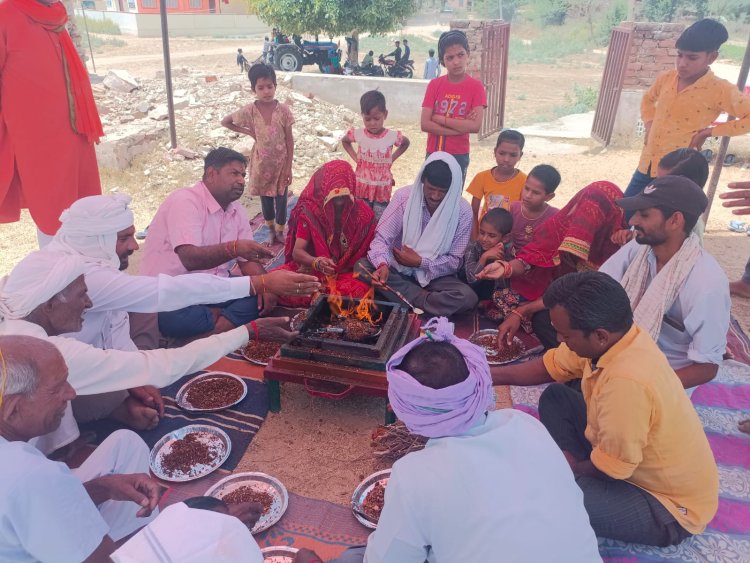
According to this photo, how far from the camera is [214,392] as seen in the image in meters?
3.97

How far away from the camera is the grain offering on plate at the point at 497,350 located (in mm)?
4418

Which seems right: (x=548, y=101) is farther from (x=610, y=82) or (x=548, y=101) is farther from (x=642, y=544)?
(x=642, y=544)

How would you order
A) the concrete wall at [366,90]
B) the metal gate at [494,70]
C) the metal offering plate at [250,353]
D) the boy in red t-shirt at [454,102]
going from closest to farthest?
the metal offering plate at [250,353], the boy in red t-shirt at [454,102], the metal gate at [494,70], the concrete wall at [366,90]

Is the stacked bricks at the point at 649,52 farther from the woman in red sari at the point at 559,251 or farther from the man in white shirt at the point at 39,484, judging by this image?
the man in white shirt at the point at 39,484

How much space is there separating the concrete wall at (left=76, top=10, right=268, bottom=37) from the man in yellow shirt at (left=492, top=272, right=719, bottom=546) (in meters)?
36.7

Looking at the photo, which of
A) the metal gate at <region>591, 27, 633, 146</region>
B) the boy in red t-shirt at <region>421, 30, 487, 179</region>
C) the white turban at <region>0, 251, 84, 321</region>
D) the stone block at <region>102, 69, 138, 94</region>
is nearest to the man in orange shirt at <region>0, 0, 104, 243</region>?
the white turban at <region>0, 251, 84, 321</region>

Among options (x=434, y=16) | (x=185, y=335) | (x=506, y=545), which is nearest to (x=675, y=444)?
(x=506, y=545)

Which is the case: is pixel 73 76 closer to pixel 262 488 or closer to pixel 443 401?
pixel 262 488

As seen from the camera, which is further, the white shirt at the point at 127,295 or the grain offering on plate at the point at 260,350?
the grain offering on plate at the point at 260,350

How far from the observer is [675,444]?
243 cm

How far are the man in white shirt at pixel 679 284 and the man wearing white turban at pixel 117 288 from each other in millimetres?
2152

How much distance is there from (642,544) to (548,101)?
62.1 feet

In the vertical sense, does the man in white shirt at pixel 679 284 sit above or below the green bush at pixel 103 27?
below

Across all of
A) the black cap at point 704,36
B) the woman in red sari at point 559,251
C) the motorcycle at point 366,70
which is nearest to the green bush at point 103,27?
the motorcycle at point 366,70
